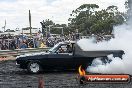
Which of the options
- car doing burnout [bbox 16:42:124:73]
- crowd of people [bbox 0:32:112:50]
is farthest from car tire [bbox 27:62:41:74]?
crowd of people [bbox 0:32:112:50]

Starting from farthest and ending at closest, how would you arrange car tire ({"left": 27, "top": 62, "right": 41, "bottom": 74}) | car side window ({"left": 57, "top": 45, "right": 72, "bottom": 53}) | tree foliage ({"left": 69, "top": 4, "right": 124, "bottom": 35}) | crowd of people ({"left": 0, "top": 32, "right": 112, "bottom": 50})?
tree foliage ({"left": 69, "top": 4, "right": 124, "bottom": 35}), crowd of people ({"left": 0, "top": 32, "right": 112, "bottom": 50}), car tire ({"left": 27, "top": 62, "right": 41, "bottom": 74}), car side window ({"left": 57, "top": 45, "right": 72, "bottom": 53})

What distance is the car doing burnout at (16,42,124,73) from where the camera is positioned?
606 inches

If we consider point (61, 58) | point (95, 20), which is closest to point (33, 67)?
point (61, 58)

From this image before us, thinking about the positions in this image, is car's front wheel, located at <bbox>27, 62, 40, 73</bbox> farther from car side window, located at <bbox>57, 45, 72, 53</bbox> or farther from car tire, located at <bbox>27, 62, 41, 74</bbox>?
car side window, located at <bbox>57, 45, 72, 53</bbox>

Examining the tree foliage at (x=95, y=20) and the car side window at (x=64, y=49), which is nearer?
the car side window at (x=64, y=49)

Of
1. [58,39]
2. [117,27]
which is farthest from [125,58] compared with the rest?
[58,39]

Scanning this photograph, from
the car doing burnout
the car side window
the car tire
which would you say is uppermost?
the car side window

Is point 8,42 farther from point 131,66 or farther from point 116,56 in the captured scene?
point 131,66

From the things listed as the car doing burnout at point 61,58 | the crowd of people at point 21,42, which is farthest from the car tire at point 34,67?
the crowd of people at point 21,42

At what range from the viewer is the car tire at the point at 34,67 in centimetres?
1588

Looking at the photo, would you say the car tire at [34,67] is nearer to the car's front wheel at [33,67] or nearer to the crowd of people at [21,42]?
the car's front wheel at [33,67]

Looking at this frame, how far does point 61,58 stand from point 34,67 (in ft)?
4.08

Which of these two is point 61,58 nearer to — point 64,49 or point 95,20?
point 64,49

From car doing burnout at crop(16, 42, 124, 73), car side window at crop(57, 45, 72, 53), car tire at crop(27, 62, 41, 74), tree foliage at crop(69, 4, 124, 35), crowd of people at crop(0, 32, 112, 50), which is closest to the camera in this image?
car doing burnout at crop(16, 42, 124, 73)
